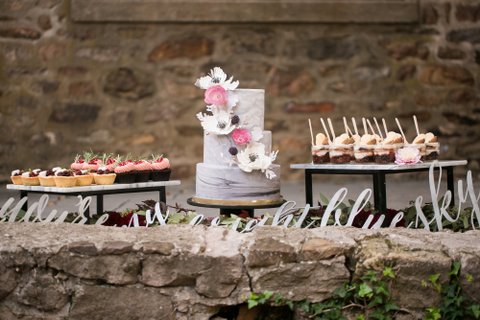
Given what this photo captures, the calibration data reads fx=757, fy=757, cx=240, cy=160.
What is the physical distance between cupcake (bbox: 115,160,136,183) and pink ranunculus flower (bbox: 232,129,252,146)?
551 mm

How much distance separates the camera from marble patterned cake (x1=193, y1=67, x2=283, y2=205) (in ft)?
12.4

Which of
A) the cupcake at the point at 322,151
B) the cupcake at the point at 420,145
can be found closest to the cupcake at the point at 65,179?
the cupcake at the point at 322,151

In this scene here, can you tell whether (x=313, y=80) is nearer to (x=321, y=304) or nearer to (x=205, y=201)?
(x=205, y=201)

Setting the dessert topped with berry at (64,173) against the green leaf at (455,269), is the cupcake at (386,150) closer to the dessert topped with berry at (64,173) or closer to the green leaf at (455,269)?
the green leaf at (455,269)

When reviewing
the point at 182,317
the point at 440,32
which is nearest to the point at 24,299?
the point at 182,317

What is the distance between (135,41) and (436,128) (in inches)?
118

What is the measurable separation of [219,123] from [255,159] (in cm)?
26

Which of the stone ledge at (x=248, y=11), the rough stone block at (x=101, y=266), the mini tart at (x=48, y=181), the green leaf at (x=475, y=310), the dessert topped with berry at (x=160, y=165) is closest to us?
the green leaf at (x=475, y=310)

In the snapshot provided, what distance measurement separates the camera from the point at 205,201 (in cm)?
382

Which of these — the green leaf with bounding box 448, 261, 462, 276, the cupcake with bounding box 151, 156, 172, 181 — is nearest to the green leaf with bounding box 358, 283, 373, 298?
the green leaf with bounding box 448, 261, 462, 276

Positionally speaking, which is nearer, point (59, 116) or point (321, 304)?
point (321, 304)

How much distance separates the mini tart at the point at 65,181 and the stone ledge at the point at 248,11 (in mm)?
3510

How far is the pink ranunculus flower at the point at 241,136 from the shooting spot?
149 inches

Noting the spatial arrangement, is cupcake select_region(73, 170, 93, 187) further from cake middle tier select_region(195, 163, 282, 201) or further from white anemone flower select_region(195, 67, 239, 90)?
white anemone flower select_region(195, 67, 239, 90)
